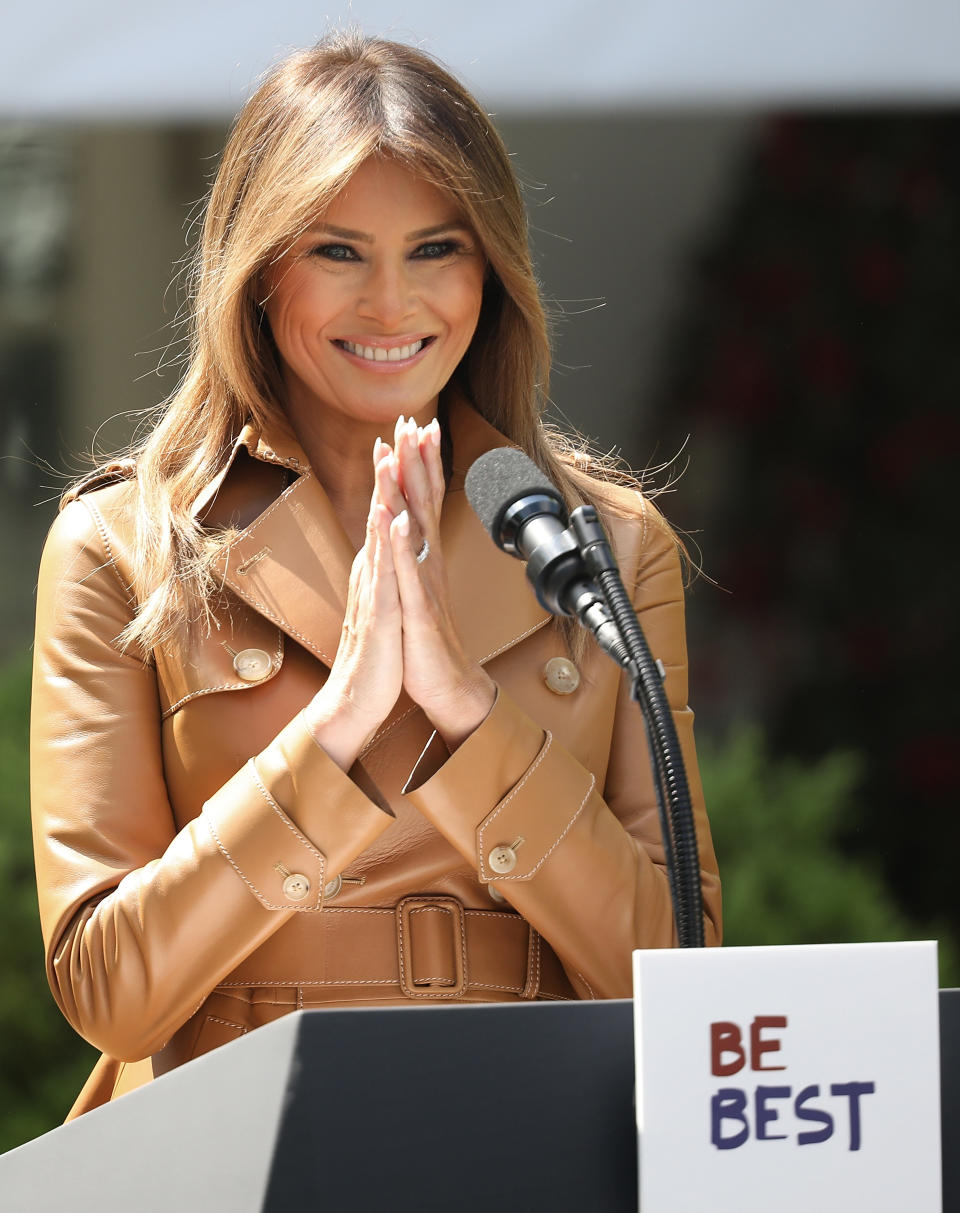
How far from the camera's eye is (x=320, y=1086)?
86 centimetres

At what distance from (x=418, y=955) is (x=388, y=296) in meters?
0.61

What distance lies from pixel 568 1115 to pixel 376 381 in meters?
0.90

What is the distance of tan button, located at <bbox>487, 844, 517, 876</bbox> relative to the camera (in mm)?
1380

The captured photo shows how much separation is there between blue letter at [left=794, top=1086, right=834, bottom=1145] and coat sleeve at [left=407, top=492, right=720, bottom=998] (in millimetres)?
466

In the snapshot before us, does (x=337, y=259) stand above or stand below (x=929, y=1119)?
above

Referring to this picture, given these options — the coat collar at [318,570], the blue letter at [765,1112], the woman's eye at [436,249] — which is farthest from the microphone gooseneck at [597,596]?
the woman's eye at [436,249]

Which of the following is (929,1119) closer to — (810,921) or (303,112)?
(303,112)

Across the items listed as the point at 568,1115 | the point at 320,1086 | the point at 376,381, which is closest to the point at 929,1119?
the point at 568,1115

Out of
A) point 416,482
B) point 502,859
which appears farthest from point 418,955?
point 416,482

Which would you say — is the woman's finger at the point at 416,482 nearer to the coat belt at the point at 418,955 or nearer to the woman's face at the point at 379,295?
the woman's face at the point at 379,295

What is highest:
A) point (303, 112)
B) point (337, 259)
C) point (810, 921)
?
point (303, 112)

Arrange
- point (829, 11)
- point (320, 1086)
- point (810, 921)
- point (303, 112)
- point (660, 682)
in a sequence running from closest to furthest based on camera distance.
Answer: point (320, 1086)
point (660, 682)
point (303, 112)
point (829, 11)
point (810, 921)

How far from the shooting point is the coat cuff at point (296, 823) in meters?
1.34

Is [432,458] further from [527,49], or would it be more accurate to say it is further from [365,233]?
[527,49]
